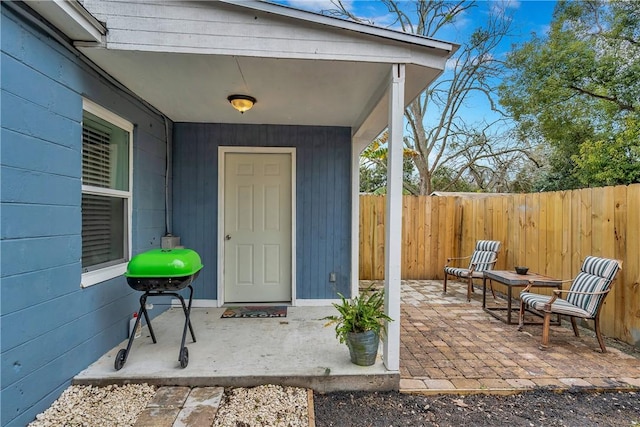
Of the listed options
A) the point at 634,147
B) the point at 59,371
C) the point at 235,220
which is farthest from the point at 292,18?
the point at 634,147

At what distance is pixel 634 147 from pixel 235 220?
8.86 meters

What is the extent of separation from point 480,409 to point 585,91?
9.59 metres

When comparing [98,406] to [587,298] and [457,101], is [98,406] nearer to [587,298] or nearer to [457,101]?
[587,298]

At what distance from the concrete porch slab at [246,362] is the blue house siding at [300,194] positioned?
36.7 inches

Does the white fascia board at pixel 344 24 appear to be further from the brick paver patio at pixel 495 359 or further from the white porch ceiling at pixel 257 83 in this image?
the brick paver patio at pixel 495 359

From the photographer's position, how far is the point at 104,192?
271 centimetres

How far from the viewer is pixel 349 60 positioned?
2.39 metres

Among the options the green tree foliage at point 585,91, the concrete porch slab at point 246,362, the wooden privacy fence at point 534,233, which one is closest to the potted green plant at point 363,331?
the concrete porch slab at point 246,362

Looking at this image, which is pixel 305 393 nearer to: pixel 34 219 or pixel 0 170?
pixel 34 219

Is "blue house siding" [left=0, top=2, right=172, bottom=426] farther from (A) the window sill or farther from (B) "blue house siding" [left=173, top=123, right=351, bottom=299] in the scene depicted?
(B) "blue house siding" [left=173, top=123, right=351, bottom=299]

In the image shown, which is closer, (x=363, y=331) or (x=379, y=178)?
(x=363, y=331)

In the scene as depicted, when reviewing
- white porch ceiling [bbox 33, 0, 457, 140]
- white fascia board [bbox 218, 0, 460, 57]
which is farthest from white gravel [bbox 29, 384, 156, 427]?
white fascia board [bbox 218, 0, 460, 57]

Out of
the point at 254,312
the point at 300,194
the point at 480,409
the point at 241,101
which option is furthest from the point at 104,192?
the point at 480,409

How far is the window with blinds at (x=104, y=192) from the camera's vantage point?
251 centimetres
